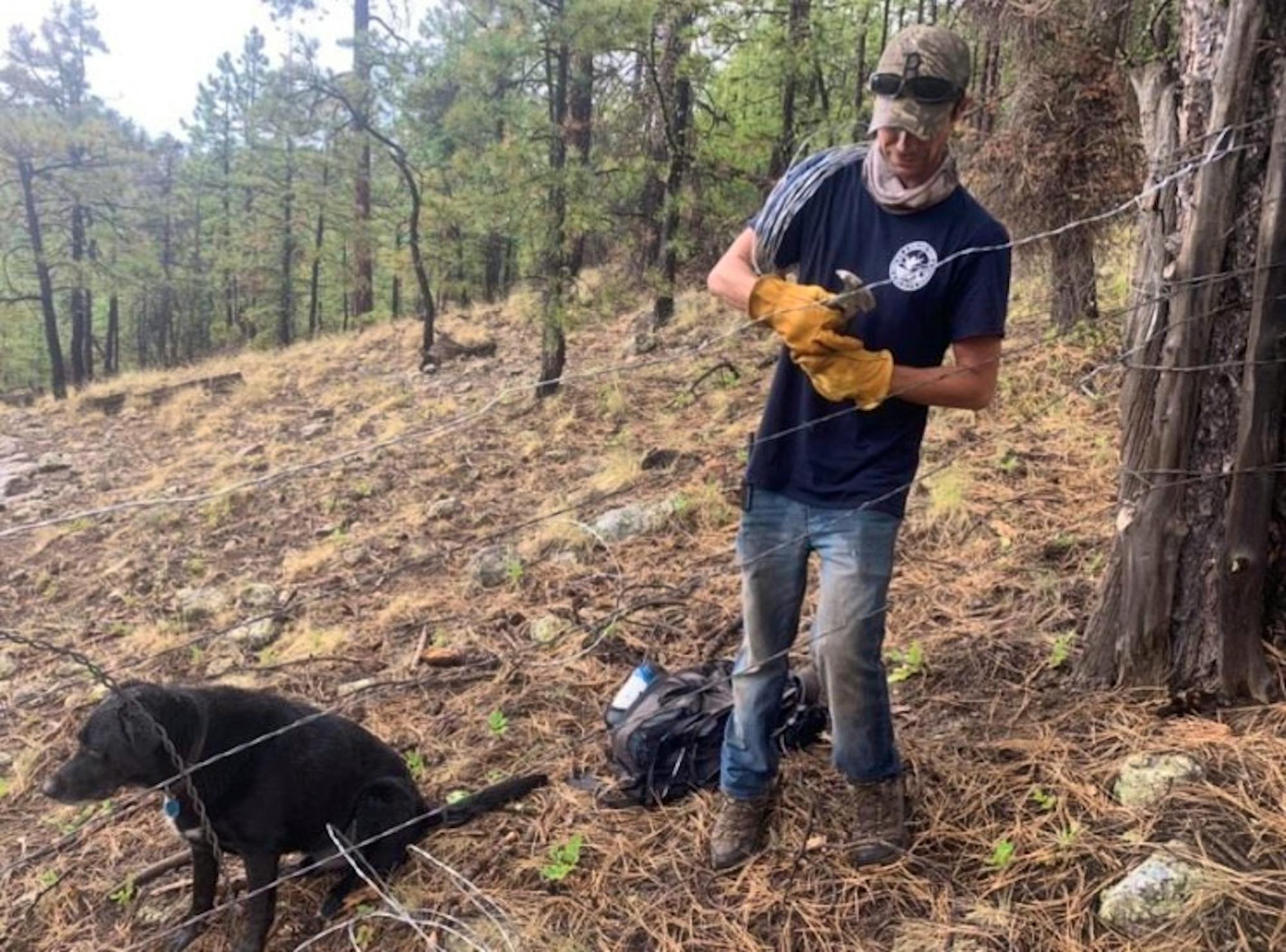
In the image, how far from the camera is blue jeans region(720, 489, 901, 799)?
2215 mm

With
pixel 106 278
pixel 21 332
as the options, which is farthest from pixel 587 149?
pixel 21 332

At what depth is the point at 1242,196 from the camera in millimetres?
2268

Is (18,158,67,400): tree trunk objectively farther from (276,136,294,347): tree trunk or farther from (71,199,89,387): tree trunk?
(276,136,294,347): tree trunk

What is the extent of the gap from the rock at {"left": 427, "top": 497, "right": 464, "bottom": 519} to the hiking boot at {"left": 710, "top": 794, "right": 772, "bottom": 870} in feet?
16.4

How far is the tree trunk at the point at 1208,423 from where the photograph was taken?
226 centimetres

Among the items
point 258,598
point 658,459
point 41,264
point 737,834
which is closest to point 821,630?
point 737,834

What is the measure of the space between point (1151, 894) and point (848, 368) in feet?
4.43

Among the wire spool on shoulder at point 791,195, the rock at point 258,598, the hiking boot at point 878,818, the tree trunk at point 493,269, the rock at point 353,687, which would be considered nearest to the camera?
the wire spool on shoulder at point 791,195

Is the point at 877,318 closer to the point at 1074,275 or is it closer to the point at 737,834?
the point at 737,834

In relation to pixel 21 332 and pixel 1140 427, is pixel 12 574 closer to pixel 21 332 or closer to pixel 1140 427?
pixel 1140 427

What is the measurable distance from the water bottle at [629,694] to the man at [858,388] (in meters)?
0.71

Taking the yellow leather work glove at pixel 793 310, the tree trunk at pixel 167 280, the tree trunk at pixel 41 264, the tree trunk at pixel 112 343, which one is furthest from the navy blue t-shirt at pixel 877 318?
the tree trunk at pixel 112 343

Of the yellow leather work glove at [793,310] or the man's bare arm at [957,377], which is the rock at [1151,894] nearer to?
the man's bare arm at [957,377]

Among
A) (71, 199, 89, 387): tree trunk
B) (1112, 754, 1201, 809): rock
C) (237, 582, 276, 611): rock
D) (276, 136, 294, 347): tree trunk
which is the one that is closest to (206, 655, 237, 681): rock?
(237, 582, 276, 611): rock
